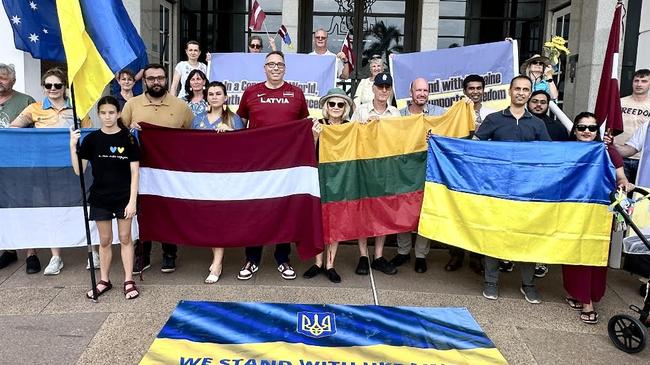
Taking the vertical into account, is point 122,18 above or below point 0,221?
above

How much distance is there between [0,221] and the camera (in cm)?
516

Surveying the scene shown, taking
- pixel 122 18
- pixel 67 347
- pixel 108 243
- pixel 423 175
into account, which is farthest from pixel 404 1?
pixel 67 347

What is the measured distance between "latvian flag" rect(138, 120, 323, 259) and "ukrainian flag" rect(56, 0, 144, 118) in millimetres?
874

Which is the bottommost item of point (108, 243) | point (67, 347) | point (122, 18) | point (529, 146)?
point (67, 347)

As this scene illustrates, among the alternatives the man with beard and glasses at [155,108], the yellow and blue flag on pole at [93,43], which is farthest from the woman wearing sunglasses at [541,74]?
the yellow and blue flag on pole at [93,43]

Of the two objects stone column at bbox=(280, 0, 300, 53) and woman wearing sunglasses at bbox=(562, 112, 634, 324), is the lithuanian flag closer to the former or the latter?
woman wearing sunglasses at bbox=(562, 112, 634, 324)

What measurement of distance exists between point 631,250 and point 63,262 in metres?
5.24

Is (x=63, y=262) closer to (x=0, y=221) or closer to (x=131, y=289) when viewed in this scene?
(x=0, y=221)

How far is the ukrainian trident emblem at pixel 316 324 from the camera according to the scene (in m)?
3.82

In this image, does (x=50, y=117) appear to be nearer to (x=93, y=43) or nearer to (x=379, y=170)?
(x=93, y=43)

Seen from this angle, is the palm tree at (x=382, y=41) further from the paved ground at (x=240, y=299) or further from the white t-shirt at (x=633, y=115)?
the paved ground at (x=240, y=299)

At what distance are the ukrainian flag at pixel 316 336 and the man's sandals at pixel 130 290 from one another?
56cm

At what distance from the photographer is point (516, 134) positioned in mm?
4883

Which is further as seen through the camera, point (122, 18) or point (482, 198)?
point (482, 198)
